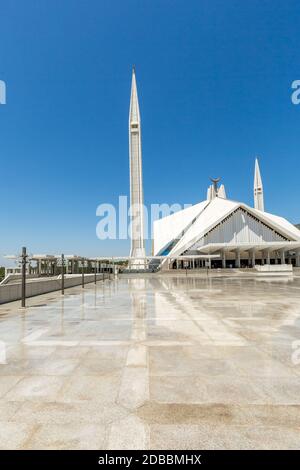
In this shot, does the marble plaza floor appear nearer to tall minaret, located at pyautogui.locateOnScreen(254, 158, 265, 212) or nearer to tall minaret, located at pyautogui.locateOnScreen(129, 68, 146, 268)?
tall minaret, located at pyautogui.locateOnScreen(129, 68, 146, 268)

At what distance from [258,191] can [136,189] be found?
52.4 m

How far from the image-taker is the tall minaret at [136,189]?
65688mm

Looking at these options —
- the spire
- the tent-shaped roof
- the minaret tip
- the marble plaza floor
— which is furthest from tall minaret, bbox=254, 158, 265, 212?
the marble plaza floor

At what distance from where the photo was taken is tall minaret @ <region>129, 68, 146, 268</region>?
65688 mm

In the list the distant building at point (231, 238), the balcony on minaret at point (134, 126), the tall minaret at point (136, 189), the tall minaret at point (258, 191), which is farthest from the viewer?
the tall minaret at point (258, 191)

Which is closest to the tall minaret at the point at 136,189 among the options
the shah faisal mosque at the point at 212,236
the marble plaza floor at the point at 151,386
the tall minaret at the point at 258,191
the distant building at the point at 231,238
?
the shah faisal mosque at the point at 212,236

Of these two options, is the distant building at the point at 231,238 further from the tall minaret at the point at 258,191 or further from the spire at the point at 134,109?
the tall minaret at the point at 258,191

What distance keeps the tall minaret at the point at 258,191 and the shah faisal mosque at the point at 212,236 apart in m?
34.6

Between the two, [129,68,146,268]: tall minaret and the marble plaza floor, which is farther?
[129,68,146,268]: tall minaret

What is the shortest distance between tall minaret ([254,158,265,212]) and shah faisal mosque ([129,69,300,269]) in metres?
34.6

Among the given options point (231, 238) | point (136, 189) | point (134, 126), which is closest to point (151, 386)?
point (231, 238)

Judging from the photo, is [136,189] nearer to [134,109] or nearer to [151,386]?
[134,109]

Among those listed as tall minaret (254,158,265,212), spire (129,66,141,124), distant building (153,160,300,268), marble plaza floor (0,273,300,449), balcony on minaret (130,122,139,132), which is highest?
spire (129,66,141,124)
